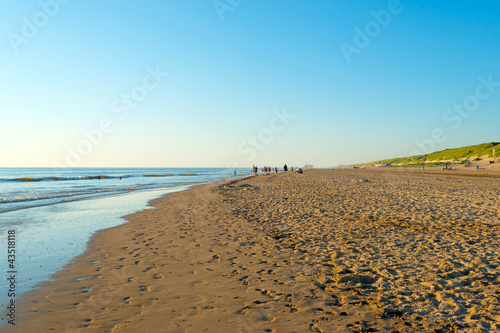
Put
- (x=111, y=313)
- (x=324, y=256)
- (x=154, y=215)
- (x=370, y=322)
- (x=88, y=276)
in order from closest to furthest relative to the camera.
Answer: (x=370, y=322) < (x=111, y=313) < (x=88, y=276) < (x=324, y=256) < (x=154, y=215)

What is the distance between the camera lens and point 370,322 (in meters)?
4.43

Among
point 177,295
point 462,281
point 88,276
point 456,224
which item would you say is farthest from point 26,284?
point 456,224

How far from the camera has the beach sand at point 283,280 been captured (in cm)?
451

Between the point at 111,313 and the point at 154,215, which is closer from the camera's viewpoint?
the point at 111,313

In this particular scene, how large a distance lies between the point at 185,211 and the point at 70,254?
26.1 ft

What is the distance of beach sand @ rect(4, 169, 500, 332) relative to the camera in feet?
14.8

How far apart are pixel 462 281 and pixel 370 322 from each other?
9.41 feet

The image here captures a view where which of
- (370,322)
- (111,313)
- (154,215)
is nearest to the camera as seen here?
(370,322)

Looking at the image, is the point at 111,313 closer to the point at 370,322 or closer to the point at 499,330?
the point at 370,322

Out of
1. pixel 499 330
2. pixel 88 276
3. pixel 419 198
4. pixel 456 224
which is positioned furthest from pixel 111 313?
pixel 419 198

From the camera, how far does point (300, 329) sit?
14.0 ft

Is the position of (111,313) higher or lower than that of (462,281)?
higher

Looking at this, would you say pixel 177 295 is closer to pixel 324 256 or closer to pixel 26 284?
pixel 26 284

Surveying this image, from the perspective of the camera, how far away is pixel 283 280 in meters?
6.14
